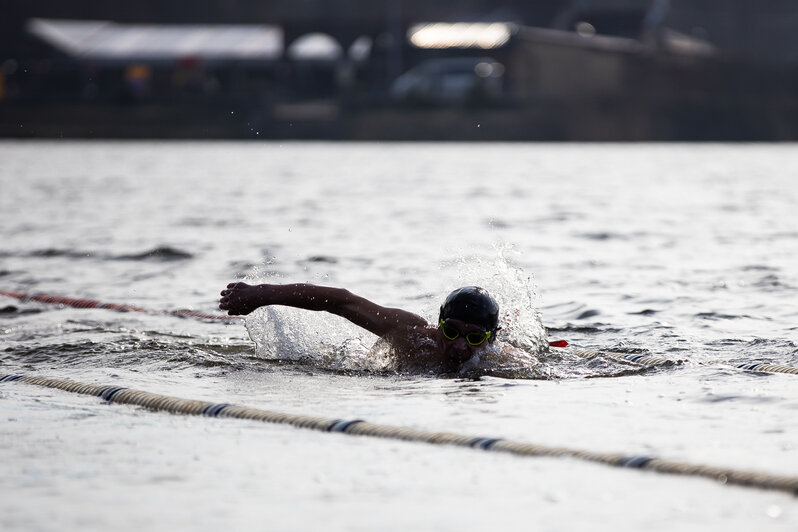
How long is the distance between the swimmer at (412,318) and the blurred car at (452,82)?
4296 centimetres

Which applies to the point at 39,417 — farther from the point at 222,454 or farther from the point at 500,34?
the point at 500,34

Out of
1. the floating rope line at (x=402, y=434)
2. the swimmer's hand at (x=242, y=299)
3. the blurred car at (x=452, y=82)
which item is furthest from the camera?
the blurred car at (x=452, y=82)

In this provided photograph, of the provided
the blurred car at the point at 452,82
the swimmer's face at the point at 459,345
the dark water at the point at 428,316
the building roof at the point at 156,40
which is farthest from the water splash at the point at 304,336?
the building roof at the point at 156,40

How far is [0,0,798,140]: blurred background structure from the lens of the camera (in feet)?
169

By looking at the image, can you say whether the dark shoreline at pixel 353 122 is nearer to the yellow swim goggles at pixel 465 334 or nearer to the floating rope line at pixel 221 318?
the floating rope line at pixel 221 318

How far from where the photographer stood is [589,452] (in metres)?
5.91

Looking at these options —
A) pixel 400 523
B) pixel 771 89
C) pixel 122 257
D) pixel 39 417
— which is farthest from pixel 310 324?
pixel 771 89


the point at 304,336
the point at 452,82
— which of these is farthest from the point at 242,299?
the point at 452,82

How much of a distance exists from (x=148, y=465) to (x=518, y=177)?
2946cm

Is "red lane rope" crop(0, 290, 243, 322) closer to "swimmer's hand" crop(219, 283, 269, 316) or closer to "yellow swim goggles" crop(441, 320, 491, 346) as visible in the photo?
"swimmer's hand" crop(219, 283, 269, 316)

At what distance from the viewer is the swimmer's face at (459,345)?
778 centimetres

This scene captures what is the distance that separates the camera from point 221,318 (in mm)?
11109

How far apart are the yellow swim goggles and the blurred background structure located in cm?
4313

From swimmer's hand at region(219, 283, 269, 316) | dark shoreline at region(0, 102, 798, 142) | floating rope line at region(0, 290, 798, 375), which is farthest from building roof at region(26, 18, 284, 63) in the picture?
swimmer's hand at region(219, 283, 269, 316)
